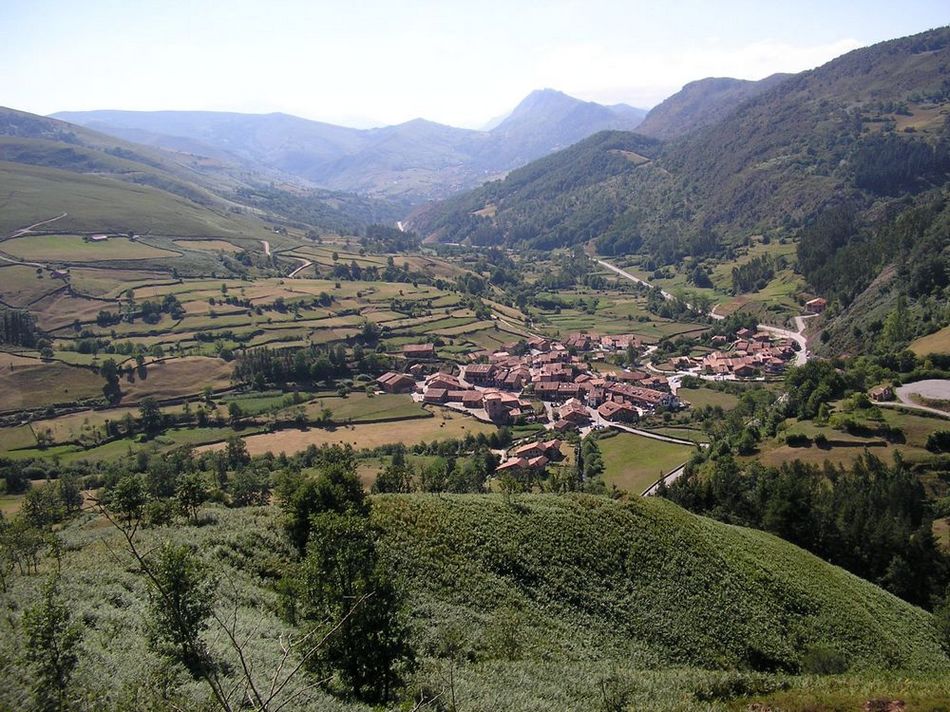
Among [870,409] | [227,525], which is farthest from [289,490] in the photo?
[870,409]

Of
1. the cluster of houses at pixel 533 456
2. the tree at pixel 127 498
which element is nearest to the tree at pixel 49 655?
the tree at pixel 127 498

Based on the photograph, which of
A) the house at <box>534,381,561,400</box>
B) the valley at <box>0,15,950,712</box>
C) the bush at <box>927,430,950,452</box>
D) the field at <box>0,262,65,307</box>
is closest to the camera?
the valley at <box>0,15,950,712</box>

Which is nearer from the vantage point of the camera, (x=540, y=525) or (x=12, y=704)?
(x=12, y=704)

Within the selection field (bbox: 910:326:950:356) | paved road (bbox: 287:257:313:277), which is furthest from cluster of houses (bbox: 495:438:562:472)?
paved road (bbox: 287:257:313:277)

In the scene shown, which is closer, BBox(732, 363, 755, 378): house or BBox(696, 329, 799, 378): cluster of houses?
BBox(732, 363, 755, 378): house

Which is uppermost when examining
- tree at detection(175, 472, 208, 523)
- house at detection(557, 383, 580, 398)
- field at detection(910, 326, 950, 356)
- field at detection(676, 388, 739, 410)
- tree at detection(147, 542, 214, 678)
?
tree at detection(147, 542, 214, 678)

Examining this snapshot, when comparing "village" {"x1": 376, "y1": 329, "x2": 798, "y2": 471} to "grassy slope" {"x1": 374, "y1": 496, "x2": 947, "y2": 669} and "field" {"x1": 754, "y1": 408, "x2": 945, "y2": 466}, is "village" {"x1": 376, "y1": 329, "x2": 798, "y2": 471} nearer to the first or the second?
"field" {"x1": 754, "y1": 408, "x2": 945, "y2": 466}

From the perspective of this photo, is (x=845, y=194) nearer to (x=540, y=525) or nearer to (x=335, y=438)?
(x=335, y=438)

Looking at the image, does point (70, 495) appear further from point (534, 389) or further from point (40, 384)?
point (534, 389)
